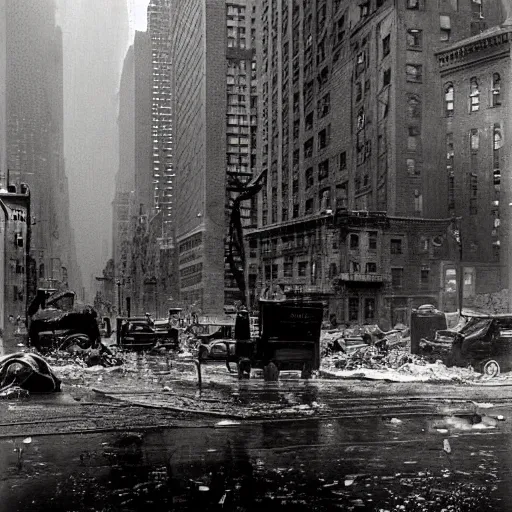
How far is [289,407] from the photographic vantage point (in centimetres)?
450

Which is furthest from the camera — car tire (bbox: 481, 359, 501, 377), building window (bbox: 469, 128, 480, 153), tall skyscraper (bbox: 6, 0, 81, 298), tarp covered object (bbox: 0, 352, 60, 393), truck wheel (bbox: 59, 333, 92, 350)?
car tire (bbox: 481, 359, 501, 377)

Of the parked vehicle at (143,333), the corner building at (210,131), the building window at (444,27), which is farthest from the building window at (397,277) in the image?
the building window at (444,27)

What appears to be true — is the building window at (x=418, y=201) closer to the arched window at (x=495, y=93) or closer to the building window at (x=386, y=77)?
the building window at (x=386, y=77)

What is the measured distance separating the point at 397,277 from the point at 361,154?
88 centimetres

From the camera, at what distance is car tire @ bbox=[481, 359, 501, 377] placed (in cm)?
513

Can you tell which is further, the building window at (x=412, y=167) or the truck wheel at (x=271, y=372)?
the building window at (x=412, y=167)

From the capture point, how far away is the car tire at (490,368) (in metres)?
5.13

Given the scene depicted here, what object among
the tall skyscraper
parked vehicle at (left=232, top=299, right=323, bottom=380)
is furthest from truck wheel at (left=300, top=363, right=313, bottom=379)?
the tall skyscraper

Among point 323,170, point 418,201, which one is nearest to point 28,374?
point 323,170

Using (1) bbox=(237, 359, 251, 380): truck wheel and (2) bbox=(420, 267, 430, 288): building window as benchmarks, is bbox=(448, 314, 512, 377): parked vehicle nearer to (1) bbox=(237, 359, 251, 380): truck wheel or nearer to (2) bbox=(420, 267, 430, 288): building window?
(2) bbox=(420, 267, 430, 288): building window

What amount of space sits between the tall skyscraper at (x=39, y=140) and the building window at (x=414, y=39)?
2331 mm

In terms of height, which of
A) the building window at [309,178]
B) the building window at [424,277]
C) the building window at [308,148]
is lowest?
the building window at [424,277]

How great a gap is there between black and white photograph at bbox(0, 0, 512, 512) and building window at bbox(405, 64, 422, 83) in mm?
14

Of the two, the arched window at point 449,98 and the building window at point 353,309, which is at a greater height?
the arched window at point 449,98
